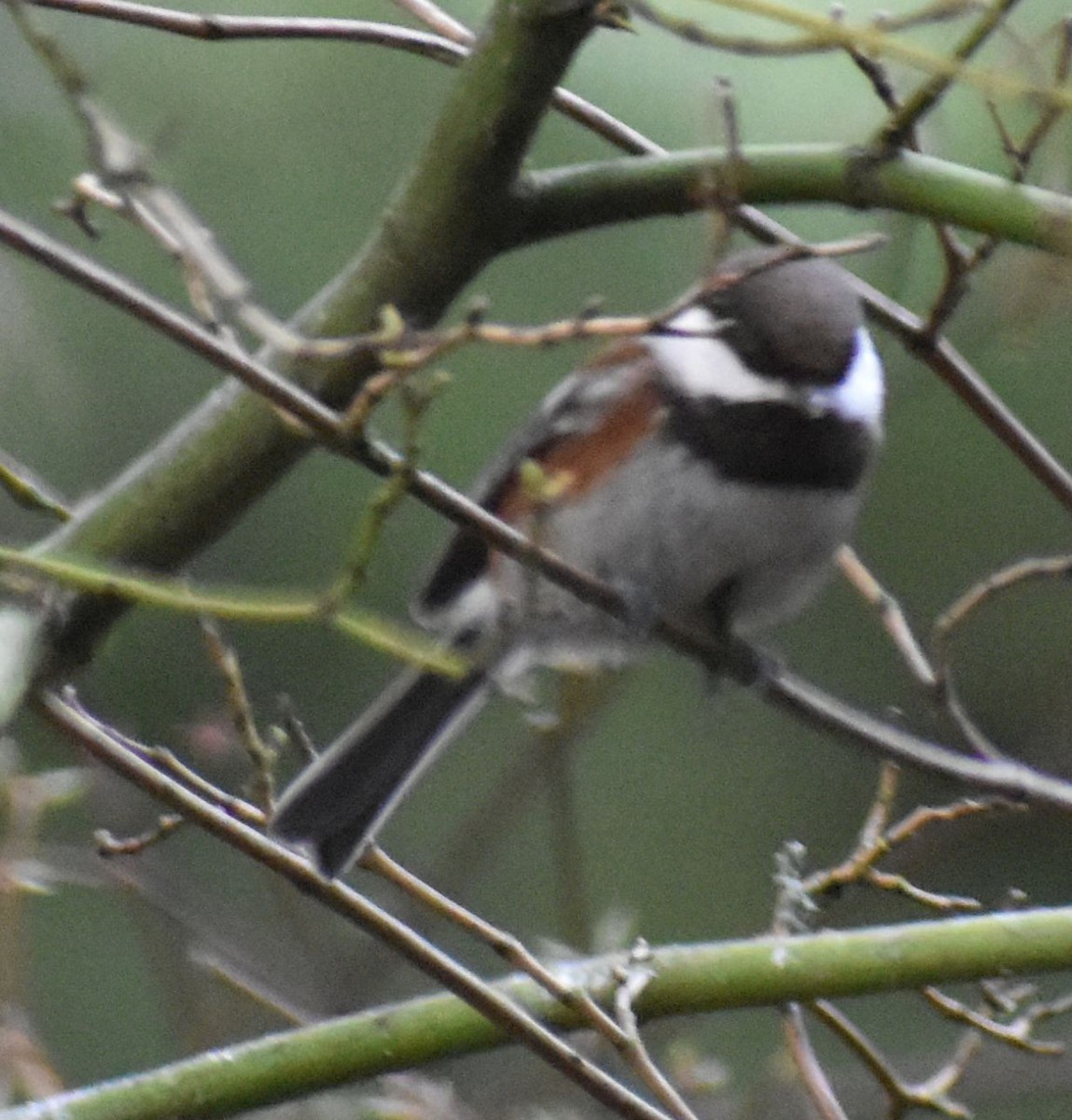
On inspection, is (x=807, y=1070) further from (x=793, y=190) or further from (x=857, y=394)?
→ (x=857, y=394)

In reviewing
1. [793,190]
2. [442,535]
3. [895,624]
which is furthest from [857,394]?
[442,535]

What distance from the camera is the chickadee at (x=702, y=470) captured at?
1.96m

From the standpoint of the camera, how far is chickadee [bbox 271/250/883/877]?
1961mm

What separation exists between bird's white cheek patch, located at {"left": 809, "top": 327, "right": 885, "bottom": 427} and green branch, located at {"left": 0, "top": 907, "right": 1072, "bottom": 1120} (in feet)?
2.76

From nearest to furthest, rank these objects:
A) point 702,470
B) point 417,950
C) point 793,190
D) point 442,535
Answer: point 417,950
point 793,190
point 702,470
point 442,535

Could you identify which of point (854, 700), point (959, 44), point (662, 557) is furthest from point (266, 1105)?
point (854, 700)

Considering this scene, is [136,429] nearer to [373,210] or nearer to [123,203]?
[373,210]

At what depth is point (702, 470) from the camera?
1.97m

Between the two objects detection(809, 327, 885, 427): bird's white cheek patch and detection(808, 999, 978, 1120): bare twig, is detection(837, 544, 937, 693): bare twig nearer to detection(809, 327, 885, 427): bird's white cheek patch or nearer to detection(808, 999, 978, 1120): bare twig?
detection(809, 327, 885, 427): bird's white cheek patch

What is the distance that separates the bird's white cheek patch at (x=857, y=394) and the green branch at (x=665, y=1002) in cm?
84

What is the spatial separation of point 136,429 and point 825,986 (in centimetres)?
268

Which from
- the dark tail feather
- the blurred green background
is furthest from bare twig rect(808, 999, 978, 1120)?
the blurred green background

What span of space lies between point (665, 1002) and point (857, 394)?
919 millimetres

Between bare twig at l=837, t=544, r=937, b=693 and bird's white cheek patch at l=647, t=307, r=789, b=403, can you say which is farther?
bird's white cheek patch at l=647, t=307, r=789, b=403
